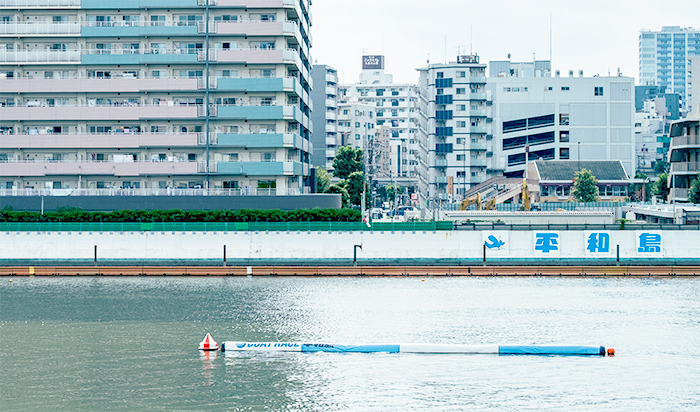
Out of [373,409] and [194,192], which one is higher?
[194,192]

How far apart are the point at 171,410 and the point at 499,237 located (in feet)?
162

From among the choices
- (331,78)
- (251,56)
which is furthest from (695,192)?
(331,78)

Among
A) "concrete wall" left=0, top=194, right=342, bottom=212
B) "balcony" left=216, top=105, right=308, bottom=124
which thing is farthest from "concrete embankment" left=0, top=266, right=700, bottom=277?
"balcony" left=216, top=105, right=308, bottom=124

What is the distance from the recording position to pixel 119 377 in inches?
1629

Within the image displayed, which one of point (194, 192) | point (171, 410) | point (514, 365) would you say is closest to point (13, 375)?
point (171, 410)

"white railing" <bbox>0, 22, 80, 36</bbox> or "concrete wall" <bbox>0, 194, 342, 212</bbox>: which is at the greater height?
"white railing" <bbox>0, 22, 80, 36</bbox>

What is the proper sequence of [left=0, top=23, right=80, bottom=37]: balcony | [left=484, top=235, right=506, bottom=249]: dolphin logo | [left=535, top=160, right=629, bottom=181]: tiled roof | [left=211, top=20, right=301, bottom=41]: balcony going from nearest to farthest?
[left=484, top=235, right=506, bottom=249]: dolphin logo
[left=211, top=20, right=301, bottom=41]: balcony
[left=0, top=23, right=80, bottom=37]: balcony
[left=535, top=160, right=629, bottom=181]: tiled roof

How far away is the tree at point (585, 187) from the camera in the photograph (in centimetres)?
13138

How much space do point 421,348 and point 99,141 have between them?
199 feet

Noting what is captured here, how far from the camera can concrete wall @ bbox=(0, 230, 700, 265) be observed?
80.6 m

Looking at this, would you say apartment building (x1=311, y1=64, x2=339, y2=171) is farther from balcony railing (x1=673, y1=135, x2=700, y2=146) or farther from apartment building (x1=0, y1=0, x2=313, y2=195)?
apartment building (x1=0, y1=0, x2=313, y2=195)

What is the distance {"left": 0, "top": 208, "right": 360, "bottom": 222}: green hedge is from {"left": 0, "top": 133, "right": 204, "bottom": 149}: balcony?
11322mm

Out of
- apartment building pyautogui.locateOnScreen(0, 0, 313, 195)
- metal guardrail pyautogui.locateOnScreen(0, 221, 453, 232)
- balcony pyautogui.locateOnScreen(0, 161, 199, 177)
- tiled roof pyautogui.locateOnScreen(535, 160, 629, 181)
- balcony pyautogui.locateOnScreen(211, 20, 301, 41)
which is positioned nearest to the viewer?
metal guardrail pyautogui.locateOnScreen(0, 221, 453, 232)

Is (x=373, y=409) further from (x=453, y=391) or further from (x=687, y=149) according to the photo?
(x=687, y=149)
